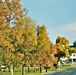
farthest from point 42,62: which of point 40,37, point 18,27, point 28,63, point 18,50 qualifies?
point 18,27

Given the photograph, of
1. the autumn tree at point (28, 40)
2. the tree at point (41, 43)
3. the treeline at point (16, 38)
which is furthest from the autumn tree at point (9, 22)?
the tree at point (41, 43)

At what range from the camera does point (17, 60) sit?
4550cm

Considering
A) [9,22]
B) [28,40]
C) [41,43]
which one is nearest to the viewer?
[9,22]

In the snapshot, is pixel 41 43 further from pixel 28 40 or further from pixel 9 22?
pixel 9 22

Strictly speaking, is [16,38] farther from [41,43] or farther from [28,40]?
[41,43]

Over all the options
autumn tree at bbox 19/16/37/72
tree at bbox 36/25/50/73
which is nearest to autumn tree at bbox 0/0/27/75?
autumn tree at bbox 19/16/37/72

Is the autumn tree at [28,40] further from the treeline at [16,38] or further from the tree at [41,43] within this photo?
the tree at [41,43]

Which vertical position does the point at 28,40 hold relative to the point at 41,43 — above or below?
below

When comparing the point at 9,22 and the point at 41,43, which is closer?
the point at 9,22

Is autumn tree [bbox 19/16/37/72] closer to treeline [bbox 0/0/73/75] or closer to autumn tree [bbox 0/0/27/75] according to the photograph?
treeline [bbox 0/0/73/75]

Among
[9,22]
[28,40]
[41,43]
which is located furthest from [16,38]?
[41,43]

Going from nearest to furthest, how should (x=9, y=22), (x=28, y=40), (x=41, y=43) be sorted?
(x=9, y=22)
(x=28, y=40)
(x=41, y=43)

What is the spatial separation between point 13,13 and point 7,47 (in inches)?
171

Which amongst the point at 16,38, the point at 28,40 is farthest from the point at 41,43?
the point at 16,38
